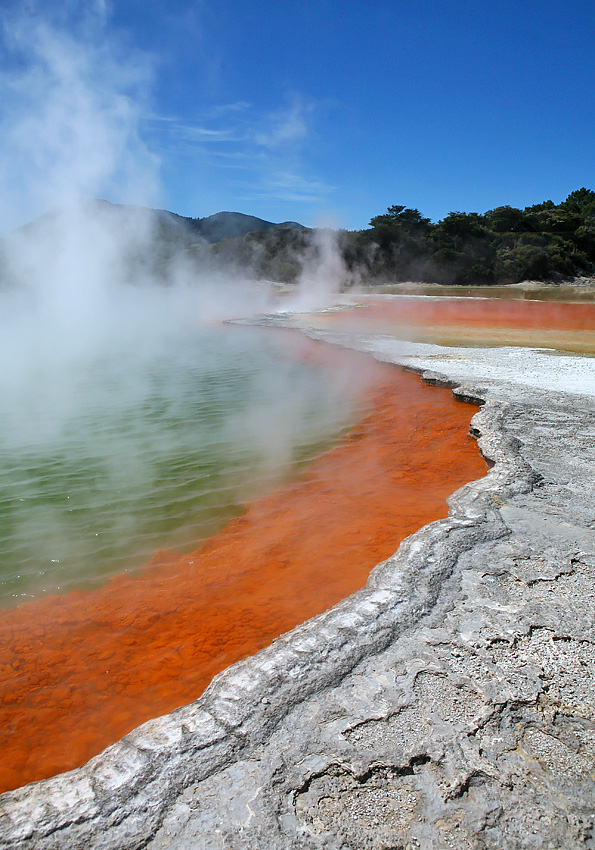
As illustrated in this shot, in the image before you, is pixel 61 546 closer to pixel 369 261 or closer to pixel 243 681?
pixel 243 681

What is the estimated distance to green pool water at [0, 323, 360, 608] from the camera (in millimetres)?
3043

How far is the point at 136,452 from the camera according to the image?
4465 mm

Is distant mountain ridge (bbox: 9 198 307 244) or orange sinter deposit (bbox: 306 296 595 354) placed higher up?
distant mountain ridge (bbox: 9 198 307 244)

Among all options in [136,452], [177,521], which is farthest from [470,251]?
[177,521]

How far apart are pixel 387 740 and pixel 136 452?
11.6 feet

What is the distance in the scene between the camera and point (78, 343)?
10.9 metres

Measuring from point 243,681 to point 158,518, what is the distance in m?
1.88

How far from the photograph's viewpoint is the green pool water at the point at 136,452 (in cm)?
304

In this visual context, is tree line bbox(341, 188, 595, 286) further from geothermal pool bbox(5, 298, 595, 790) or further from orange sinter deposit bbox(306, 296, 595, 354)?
geothermal pool bbox(5, 298, 595, 790)

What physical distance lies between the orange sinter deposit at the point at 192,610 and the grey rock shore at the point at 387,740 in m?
0.43

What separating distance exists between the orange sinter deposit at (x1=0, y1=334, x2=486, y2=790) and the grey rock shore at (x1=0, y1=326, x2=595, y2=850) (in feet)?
1.41

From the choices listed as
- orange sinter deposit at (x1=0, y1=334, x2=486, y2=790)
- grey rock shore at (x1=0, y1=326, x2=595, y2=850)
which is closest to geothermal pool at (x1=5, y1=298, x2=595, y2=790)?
orange sinter deposit at (x1=0, y1=334, x2=486, y2=790)

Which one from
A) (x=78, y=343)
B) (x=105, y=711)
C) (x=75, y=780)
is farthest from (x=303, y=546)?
(x=78, y=343)

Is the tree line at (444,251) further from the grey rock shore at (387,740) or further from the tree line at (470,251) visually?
the grey rock shore at (387,740)
